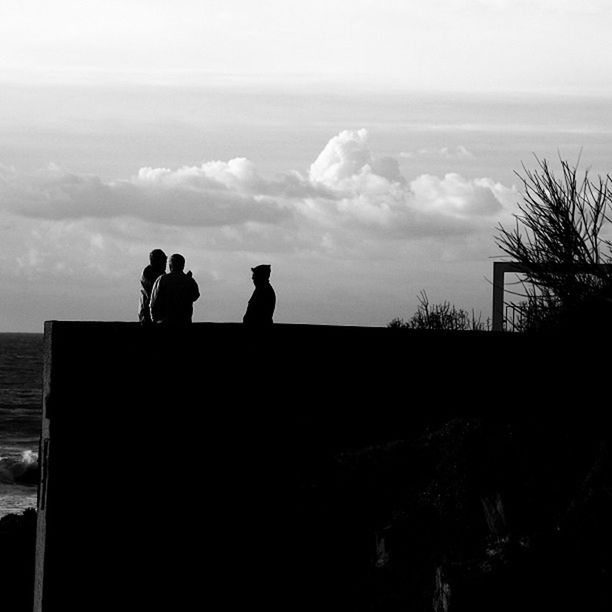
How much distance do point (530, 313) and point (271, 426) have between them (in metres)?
4.80

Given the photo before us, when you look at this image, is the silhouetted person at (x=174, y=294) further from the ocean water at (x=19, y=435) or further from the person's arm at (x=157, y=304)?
the ocean water at (x=19, y=435)

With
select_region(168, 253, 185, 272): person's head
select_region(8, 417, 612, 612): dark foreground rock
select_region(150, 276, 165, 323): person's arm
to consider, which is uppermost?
select_region(168, 253, 185, 272): person's head

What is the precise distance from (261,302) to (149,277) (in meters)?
1.21

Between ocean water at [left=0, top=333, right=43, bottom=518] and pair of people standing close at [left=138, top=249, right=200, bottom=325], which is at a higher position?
pair of people standing close at [left=138, top=249, right=200, bottom=325]

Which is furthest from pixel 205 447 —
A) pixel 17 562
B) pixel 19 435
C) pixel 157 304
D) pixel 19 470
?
pixel 19 435

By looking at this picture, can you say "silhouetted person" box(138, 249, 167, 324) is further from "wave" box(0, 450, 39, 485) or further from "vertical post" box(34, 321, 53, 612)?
"wave" box(0, 450, 39, 485)

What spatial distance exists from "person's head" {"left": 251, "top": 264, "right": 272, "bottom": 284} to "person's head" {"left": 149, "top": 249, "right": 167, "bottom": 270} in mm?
994

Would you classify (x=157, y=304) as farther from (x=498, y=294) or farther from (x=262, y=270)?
(x=498, y=294)

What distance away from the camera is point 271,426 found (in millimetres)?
12914

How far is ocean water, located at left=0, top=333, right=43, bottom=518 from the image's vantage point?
1387 inches

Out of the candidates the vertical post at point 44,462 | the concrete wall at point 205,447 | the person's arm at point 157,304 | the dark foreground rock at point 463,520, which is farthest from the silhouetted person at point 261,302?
the vertical post at point 44,462

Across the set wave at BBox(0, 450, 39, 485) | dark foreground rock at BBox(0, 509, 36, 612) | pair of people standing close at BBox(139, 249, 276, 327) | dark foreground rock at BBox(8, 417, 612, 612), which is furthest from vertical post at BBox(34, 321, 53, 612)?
wave at BBox(0, 450, 39, 485)

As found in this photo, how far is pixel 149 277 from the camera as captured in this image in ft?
41.7

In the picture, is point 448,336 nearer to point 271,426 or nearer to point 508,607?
point 271,426
